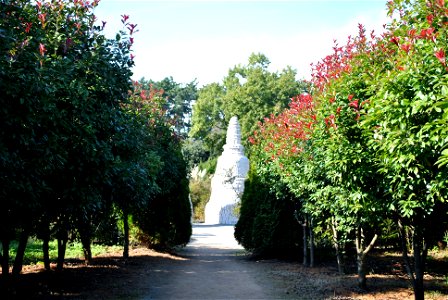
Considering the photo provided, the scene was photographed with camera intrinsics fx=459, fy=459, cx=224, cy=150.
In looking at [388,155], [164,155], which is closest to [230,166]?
[164,155]

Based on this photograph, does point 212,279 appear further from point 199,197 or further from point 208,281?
point 199,197

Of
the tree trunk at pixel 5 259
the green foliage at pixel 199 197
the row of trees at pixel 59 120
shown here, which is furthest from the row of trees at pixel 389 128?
the green foliage at pixel 199 197

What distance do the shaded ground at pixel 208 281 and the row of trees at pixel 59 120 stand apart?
1.05 metres

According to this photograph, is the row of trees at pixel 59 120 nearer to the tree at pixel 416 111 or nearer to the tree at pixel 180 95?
the tree at pixel 416 111

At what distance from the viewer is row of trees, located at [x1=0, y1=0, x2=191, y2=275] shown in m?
5.67

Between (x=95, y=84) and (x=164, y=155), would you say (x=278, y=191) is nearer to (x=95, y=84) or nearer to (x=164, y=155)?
(x=164, y=155)

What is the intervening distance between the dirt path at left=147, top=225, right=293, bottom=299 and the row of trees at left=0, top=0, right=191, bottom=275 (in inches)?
89.8

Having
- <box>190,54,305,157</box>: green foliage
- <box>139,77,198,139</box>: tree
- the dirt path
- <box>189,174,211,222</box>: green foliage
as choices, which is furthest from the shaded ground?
<box>139,77,198,139</box>: tree

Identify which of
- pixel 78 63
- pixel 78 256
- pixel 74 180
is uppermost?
pixel 78 63

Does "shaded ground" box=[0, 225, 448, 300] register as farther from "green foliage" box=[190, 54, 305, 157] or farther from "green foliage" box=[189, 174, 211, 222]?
"green foliage" box=[190, 54, 305, 157]

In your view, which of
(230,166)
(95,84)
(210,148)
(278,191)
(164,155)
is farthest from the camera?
(210,148)

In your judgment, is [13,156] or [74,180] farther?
[74,180]

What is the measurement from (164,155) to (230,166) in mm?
20221

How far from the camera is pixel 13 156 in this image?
551cm
